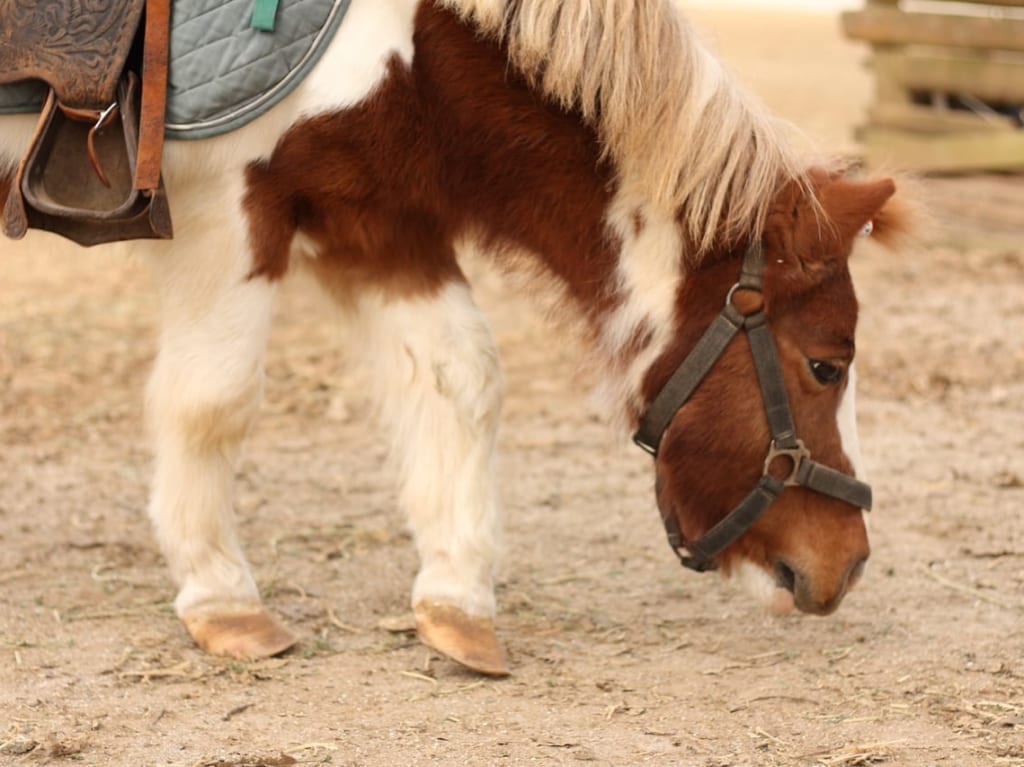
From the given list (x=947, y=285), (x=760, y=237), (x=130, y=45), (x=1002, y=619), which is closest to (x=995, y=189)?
(x=947, y=285)

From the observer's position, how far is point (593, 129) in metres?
3.13

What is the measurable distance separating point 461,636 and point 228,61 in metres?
1.41

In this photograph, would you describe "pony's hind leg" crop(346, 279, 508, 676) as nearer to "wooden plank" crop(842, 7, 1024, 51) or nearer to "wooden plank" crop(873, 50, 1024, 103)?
"wooden plank" crop(842, 7, 1024, 51)

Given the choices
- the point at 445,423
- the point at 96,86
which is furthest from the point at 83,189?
the point at 445,423

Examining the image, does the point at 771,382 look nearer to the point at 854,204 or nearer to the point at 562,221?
the point at 854,204

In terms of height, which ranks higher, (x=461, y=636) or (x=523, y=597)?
(x=461, y=636)

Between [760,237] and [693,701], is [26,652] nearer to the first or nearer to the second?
[693,701]

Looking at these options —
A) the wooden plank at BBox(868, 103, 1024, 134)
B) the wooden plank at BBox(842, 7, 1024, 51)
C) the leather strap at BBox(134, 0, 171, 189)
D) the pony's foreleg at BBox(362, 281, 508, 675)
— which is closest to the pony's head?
the pony's foreleg at BBox(362, 281, 508, 675)

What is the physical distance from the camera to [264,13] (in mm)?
2992

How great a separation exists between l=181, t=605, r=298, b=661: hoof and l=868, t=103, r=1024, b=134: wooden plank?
680cm

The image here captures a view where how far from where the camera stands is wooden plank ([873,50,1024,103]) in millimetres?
8703

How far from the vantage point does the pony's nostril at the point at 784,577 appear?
3209 mm

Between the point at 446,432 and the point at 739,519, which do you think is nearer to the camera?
the point at 739,519

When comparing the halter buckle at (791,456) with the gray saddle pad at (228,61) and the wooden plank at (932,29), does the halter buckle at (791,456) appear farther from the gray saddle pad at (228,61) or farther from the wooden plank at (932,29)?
the wooden plank at (932,29)
